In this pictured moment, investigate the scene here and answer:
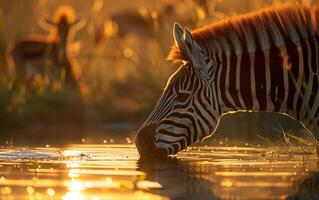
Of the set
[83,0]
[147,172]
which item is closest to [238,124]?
[147,172]

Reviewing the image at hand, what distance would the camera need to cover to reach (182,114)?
401 inches

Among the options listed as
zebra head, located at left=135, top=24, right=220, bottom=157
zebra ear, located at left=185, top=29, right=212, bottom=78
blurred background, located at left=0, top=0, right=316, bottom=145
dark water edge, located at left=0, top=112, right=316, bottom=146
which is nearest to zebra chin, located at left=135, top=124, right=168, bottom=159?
zebra head, located at left=135, top=24, right=220, bottom=157

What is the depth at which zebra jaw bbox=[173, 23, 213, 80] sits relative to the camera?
9.75 meters

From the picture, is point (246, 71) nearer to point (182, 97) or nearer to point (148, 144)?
point (182, 97)

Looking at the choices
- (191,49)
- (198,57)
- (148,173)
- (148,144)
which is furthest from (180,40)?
(148,173)

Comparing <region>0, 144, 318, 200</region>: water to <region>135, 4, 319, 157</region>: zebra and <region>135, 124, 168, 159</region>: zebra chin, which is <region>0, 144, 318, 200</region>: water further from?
<region>135, 4, 319, 157</region>: zebra

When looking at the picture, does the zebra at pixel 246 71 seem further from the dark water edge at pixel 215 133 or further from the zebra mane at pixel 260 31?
the dark water edge at pixel 215 133

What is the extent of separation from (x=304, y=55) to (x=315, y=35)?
0.20m

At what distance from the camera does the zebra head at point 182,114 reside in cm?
1007

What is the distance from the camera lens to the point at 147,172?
9258 millimetres

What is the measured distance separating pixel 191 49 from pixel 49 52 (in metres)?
12.0

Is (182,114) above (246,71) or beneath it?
beneath

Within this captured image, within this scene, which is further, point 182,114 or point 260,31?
point 182,114

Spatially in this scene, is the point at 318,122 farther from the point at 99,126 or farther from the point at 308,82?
the point at 99,126
